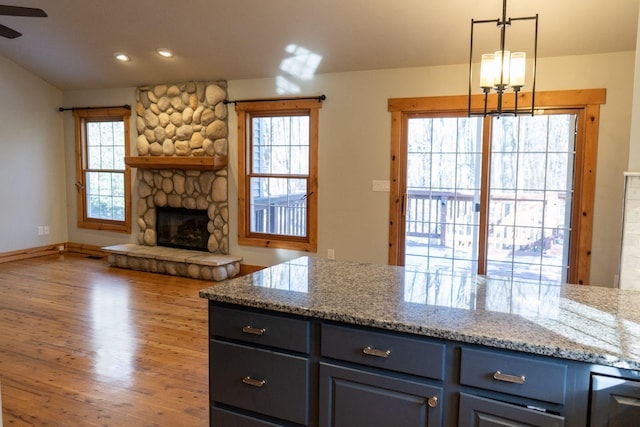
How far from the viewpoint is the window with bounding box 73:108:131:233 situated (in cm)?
696

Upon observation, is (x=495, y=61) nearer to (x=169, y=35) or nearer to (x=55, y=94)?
(x=169, y=35)

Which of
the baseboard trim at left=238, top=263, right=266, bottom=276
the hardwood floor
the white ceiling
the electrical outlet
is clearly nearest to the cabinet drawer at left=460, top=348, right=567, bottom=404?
the hardwood floor

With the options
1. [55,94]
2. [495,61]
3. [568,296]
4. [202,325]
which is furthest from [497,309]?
[55,94]

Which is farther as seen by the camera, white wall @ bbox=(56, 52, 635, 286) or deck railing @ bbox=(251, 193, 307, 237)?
deck railing @ bbox=(251, 193, 307, 237)

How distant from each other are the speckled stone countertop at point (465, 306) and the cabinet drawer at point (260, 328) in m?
0.05

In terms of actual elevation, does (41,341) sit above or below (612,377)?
below

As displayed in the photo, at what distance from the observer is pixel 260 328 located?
1802 millimetres

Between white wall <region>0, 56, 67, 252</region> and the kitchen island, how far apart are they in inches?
242

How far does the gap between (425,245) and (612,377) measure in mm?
3770

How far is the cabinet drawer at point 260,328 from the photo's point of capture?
5.70 feet

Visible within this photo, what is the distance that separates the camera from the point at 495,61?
2.37 m

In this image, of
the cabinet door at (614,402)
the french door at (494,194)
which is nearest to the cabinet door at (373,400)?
the cabinet door at (614,402)

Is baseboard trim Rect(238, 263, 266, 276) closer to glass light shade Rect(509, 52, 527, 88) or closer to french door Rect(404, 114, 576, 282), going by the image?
french door Rect(404, 114, 576, 282)

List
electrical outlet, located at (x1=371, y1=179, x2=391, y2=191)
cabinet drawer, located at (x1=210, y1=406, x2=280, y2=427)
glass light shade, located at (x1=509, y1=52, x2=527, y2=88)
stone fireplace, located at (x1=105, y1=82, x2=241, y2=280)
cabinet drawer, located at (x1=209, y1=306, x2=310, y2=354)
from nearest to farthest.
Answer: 1. cabinet drawer, located at (x1=209, y1=306, x2=310, y2=354)
2. cabinet drawer, located at (x1=210, y1=406, x2=280, y2=427)
3. glass light shade, located at (x1=509, y1=52, x2=527, y2=88)
4. electrical outlet, located at (x1=371, y1=179, x2=391, y2=191)
5. stone fireplace, located at (x1=105, y1=82, x2=241, y2=280)
